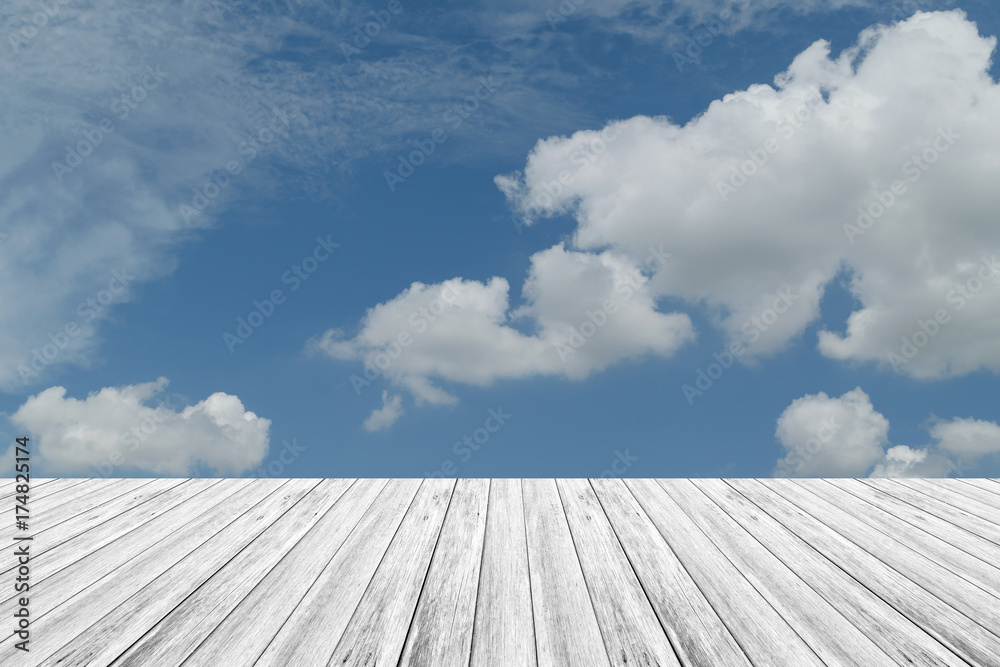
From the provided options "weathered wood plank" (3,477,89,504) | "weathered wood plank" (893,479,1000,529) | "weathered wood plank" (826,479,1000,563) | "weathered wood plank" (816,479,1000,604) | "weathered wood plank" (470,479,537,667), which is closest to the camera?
"weathered wood plank" (470,479,537,667)

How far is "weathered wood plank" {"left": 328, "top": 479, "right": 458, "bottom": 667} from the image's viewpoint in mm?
1604

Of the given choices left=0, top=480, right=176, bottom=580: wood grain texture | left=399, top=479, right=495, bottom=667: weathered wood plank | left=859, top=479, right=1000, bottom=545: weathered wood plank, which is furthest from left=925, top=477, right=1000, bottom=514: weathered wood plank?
left=0, top=480, right=176, bottom=580: wood grain texture

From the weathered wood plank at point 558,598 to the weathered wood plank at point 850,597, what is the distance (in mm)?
846

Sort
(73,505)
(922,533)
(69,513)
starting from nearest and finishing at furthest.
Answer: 1. (922,533)
2. (69,513)
3. (73,505)

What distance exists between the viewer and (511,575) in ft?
6.84

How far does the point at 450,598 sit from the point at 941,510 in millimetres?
2721

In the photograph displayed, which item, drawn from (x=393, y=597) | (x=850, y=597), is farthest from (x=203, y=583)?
(x=850, y=597)

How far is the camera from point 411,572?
2133 mm

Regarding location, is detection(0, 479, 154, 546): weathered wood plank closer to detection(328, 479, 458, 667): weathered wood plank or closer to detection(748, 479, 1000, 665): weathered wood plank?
detection(328, 479, 458, 667): weathered wood plank

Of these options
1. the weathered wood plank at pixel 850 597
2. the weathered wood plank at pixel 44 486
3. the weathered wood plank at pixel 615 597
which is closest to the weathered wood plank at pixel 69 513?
the weathered wood plank at pixel 44 486

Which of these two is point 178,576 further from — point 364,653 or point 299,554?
point 364,653

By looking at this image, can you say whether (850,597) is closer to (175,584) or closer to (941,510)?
(941,510)

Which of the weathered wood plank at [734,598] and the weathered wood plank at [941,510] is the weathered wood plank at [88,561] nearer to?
the weathered wood plank at [734,598]

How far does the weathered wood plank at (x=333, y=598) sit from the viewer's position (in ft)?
5.24
